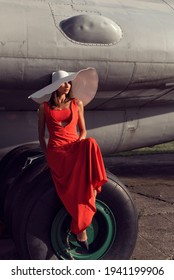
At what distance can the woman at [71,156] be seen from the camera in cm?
423

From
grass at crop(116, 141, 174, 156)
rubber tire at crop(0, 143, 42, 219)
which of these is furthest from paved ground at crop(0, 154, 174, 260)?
rubber tire at crop(0, 143, 42, 219)

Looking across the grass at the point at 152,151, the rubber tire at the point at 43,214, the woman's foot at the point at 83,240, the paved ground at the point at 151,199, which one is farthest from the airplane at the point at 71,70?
the grass at the point at 152,151

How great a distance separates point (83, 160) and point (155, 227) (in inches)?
84.3

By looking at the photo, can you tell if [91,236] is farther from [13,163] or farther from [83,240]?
[13,163]

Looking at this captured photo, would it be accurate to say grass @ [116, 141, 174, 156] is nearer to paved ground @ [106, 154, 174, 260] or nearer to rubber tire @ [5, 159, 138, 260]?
paved ground @ [106, 154, 174, 260]

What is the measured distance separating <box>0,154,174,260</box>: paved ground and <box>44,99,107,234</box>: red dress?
1097 millimetres

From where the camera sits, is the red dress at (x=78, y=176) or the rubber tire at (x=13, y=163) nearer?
the red dress at (x=78, y=176)

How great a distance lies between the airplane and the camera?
4.52m

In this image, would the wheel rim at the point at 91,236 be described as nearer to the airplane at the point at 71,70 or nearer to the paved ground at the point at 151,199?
the airplane at the point at 71,70

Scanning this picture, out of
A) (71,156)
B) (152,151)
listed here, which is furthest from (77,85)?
(152,151)

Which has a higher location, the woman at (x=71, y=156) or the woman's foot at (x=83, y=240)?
the woman at (x=71, y=156)

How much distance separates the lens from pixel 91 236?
463 centimetres
